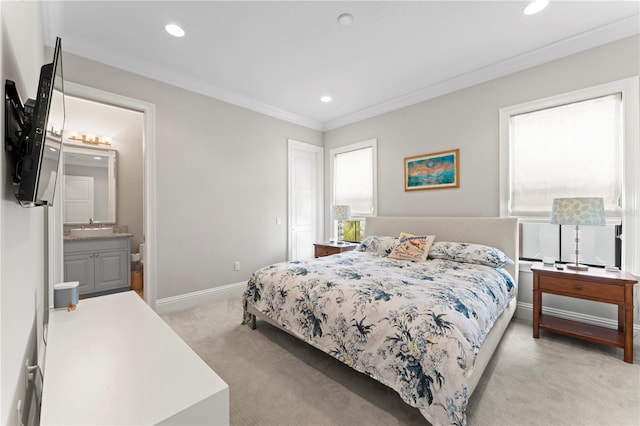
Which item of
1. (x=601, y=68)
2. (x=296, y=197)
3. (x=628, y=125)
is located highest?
(x=601, y=68)

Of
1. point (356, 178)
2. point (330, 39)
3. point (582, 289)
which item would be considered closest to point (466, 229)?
point (582, 289)

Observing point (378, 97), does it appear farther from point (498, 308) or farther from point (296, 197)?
point (498, 308)

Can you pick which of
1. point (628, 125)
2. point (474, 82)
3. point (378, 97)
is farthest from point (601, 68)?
point (378, 97)

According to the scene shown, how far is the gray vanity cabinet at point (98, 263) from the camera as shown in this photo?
3631mm

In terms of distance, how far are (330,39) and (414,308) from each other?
8.20ft

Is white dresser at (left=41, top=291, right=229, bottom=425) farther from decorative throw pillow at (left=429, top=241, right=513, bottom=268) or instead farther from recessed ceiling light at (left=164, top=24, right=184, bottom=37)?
decorative throw pillow at (left=429, top=241, right=513, bottom=268)

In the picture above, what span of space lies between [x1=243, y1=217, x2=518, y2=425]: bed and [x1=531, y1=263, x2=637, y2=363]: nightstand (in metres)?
0.26

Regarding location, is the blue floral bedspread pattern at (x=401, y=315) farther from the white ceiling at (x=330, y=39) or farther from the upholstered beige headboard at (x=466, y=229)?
the white ceiling at (x=330, y=39)

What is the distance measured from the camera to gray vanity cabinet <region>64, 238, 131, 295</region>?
11.9 ft

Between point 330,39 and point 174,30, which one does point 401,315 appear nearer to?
point 330,39

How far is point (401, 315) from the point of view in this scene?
158 centimetres

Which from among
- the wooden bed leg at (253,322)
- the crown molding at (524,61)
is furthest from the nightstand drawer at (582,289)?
the wooden bed leg at (253,322)

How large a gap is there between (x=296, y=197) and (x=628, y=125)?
3.93 m

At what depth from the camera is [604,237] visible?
2.60 meters
